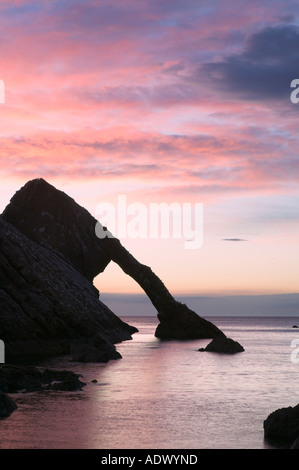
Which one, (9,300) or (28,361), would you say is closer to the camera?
(28,361)

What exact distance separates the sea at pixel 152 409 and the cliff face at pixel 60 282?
36.0ft

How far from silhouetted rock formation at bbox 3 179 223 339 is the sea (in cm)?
5370

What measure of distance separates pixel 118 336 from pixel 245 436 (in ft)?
252

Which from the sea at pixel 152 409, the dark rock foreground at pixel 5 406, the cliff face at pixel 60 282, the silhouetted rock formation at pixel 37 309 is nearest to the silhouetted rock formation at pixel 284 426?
the sea at pixel 152 409

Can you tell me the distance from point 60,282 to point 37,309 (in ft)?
38.8

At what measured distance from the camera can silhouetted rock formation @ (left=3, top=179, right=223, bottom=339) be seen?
116250mm

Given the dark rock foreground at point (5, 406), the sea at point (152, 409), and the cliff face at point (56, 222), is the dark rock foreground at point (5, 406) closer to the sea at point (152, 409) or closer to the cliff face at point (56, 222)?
the sea at point (152, 409)

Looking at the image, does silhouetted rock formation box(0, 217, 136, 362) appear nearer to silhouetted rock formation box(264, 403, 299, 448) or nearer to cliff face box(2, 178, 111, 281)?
cliff face box(2, 178, 111, 281)

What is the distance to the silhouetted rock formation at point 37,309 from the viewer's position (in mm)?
71938

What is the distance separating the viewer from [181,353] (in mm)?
86500
